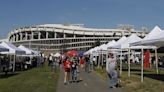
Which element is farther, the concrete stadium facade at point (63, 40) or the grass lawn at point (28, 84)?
the concrete stadium facade at point (63, 40)

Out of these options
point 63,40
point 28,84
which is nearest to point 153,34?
point 28,84

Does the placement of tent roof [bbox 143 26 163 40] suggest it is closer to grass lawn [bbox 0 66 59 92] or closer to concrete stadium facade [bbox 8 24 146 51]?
grass lawn [bbox 0 66 59 92]

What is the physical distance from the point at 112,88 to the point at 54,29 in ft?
587

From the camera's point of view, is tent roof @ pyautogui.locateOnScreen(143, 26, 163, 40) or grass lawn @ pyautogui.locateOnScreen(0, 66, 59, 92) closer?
grass lawn @ pyautogui.locateOnScreen(0, 66, 59, 92)

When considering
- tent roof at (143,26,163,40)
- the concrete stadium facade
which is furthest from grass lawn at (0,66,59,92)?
the concrete stadium facade

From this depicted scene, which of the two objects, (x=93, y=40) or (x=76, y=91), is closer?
(x=76, y=91)

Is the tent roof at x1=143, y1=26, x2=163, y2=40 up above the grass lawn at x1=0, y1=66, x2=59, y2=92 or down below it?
above

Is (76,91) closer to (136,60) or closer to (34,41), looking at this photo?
(136,60)

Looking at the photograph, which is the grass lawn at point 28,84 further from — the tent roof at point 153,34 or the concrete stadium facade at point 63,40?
the concrete stadium facade at point 63,40

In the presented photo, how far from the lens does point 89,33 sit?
655 feet

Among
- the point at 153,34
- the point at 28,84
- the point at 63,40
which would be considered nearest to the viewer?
the point at 28,84

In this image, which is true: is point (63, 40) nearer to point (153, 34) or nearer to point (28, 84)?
point (153, 34)

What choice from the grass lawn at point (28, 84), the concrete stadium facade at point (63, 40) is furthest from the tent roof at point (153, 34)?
the concrete stadium facade at point (63, 40)

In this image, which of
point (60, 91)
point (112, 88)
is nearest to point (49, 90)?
point (60, 91)
